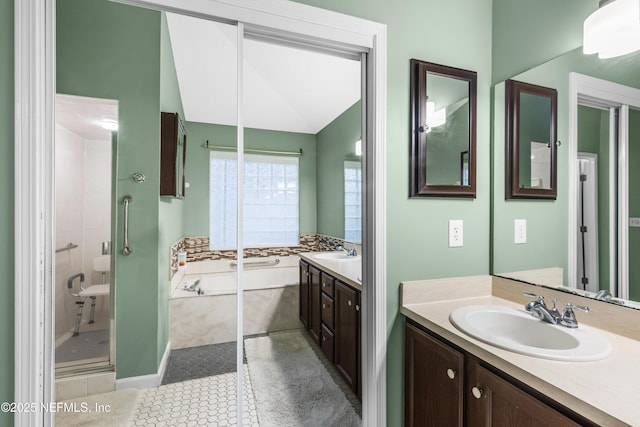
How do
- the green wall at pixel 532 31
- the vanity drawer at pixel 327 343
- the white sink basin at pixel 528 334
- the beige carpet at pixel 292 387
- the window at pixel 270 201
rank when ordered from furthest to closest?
the window at pixel 270 201, the vanity drawer at pixel 327 343, the beige carpet at pixel 292 387, the green wall at pixel 532 31, the white sink basin at pixel 528 334

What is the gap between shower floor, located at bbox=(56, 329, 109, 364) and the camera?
111cm

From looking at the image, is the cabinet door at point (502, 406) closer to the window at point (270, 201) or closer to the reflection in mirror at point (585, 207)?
the reflection in mirror at point (585, 207)

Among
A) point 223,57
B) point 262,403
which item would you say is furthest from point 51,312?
point 223,57

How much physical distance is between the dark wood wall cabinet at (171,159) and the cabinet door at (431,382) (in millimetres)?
1350

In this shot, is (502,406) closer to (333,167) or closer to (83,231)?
(83,231)

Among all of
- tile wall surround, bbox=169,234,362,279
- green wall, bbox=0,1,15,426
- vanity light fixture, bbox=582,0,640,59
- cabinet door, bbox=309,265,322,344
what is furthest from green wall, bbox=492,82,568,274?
green wall, bbox=0,1,15,426

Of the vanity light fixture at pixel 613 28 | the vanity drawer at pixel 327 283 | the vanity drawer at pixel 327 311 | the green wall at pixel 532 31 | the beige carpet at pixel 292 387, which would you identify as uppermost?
the green wall at pixel 532 31

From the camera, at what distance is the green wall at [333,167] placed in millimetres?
2234

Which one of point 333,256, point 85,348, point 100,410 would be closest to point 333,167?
point 333,256

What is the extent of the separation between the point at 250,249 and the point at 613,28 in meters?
2.67

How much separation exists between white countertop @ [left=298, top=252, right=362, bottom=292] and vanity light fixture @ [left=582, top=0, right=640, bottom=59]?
1.42 metres

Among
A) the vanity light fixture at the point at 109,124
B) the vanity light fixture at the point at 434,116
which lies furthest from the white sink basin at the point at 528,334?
the vanity light fixture at the point at 109,124

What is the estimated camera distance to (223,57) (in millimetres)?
1398

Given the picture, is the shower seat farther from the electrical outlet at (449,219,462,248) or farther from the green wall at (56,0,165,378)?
the electrical outlet at (449,219,462,248)
